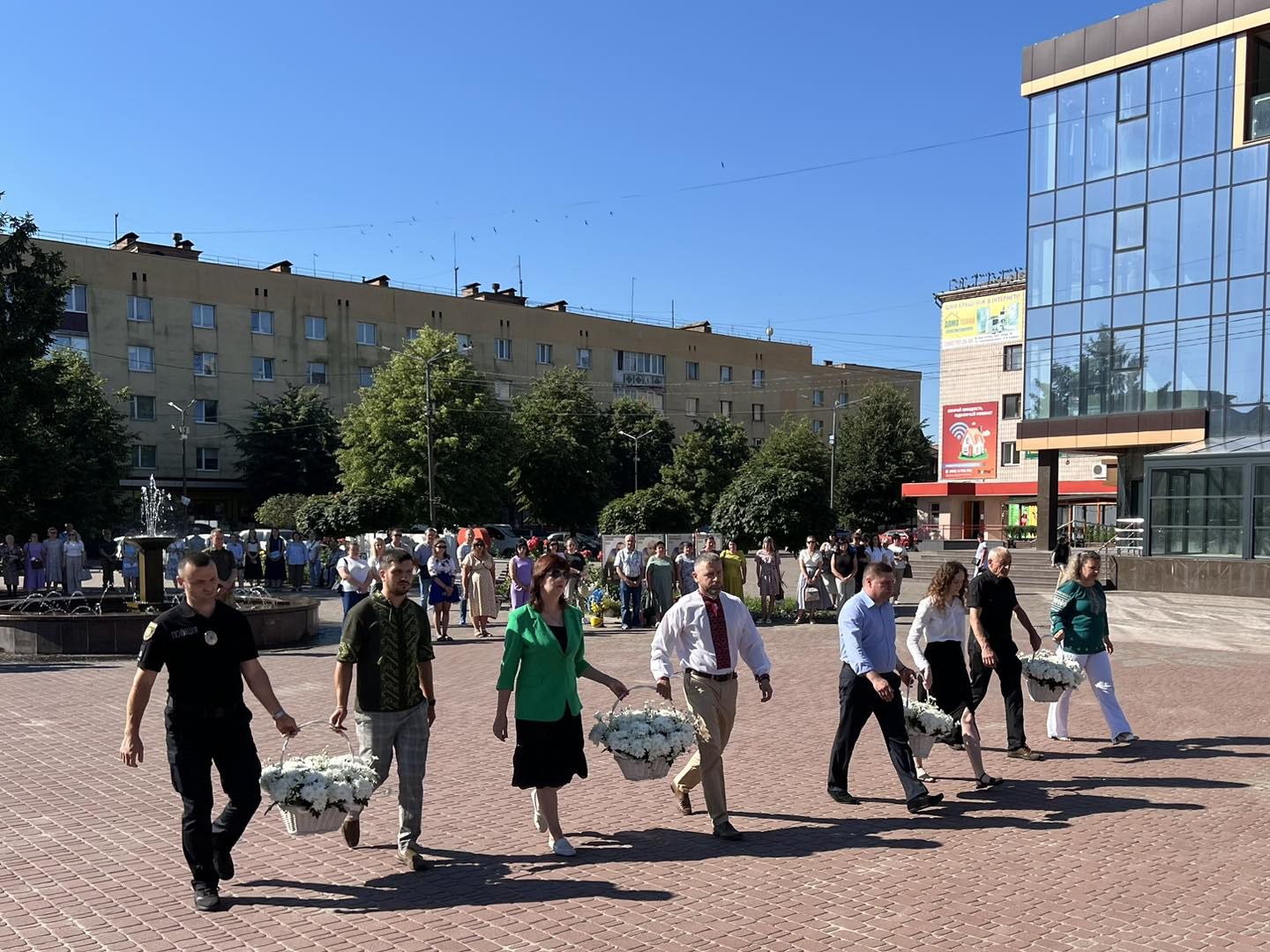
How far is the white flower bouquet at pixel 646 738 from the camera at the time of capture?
22.3 feet

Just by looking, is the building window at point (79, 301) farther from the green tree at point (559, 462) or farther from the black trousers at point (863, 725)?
the black trousers at point (863, 725)

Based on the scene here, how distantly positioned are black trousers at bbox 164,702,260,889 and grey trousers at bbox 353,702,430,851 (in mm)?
708

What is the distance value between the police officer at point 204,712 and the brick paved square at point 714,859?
1.14ft

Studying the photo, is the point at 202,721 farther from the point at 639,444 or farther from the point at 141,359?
the point at 639,444

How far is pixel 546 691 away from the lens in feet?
21.0

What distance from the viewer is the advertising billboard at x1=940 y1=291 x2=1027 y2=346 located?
206 ft

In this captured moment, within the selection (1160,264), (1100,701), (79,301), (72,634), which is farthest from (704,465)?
(1100,701)

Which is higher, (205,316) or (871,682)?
(205,316)

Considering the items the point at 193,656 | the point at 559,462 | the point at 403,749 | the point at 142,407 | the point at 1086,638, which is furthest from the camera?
the point at 559,462

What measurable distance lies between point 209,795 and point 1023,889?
4.09 metres

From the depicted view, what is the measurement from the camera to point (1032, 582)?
113 ft

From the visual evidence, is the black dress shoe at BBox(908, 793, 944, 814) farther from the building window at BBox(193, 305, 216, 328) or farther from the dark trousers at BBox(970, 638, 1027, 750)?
the building window at BBox(193, 305, 216, 328)

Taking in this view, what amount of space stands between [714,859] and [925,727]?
1.96 m

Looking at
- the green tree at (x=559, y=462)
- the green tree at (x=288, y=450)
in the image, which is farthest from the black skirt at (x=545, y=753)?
the green tree at (x=288, y=450)
